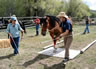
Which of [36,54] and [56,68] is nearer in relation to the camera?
[56,68]

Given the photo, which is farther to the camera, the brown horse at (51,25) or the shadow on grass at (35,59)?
the brown horse at (51,25)

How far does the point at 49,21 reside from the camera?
19.9ft

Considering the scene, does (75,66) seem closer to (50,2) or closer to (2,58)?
(2,58)

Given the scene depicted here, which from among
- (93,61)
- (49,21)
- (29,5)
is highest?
(29,5)

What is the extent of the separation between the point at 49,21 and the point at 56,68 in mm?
2302

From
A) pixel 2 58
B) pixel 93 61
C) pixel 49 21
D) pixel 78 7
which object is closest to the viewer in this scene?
pixel 93 61

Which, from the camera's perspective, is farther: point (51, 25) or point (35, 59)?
point (51, 25)

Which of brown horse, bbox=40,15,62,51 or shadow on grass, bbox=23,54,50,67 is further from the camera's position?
brown horse, bbox=40,15,62,51

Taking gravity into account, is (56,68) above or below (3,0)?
below

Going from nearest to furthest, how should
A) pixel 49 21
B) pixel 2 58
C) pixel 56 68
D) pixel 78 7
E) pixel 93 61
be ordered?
pixel 56 68
pixel 93 61
pixel 2 58
pixel 49 21
pixel 78 7

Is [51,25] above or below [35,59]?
above

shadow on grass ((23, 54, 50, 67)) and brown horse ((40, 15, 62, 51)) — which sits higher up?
brown horse ((40, 15, 62, 51))

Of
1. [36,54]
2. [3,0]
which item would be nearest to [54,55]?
[36,54]

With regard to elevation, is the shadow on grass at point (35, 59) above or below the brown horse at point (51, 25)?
below
